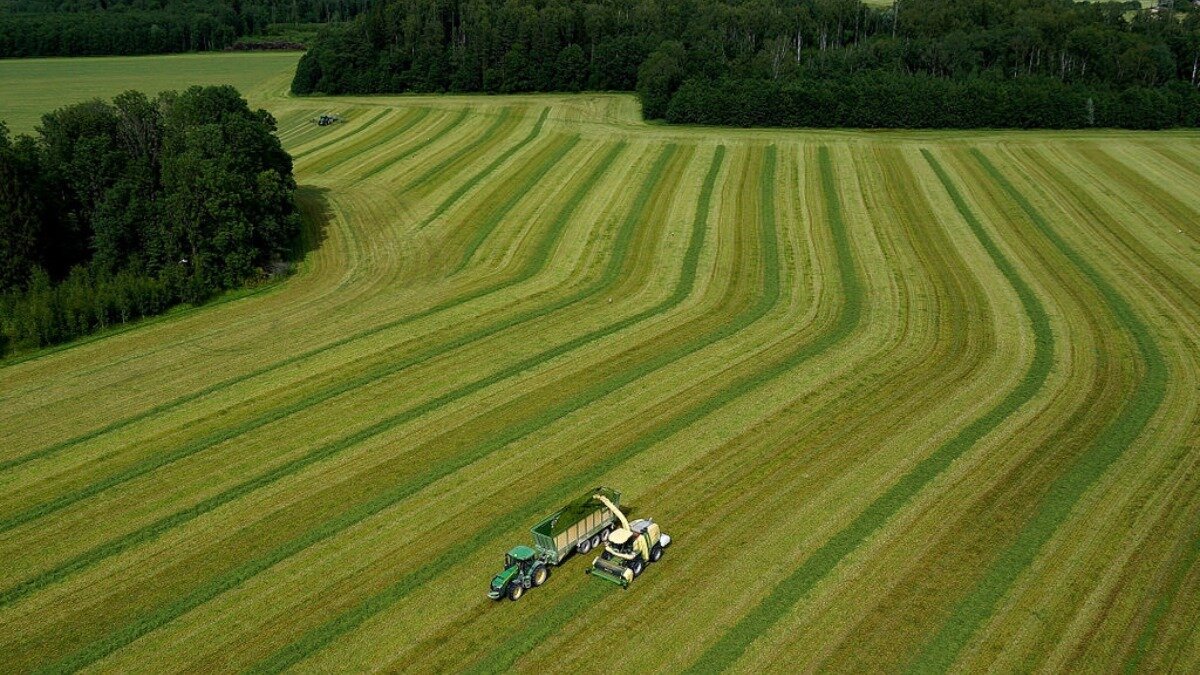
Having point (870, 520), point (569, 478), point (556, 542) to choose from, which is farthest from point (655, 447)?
point (556, 542)

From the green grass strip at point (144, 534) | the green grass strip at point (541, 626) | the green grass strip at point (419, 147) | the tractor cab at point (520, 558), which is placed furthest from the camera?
the green grass strip at point (419, 147)

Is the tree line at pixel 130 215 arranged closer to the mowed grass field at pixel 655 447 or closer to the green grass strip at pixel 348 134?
the mowed grass field at pixel 655 447

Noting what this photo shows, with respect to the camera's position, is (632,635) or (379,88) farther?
(379,88)

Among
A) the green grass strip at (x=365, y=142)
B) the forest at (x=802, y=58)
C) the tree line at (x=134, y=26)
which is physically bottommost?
the green grass strip at (x=365, y=142)

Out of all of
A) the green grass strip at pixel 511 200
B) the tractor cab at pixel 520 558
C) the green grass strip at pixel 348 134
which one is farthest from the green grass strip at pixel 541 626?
the green grass strip at pixel 348 134

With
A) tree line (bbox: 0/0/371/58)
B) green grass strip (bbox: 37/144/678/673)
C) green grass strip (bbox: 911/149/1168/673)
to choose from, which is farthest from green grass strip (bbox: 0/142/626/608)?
tree line (bbox: 0/0/371/58)

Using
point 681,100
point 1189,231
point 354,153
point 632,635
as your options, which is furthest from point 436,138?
point 632,635

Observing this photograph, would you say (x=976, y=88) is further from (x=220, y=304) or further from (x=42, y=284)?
(x=42, y=284)
